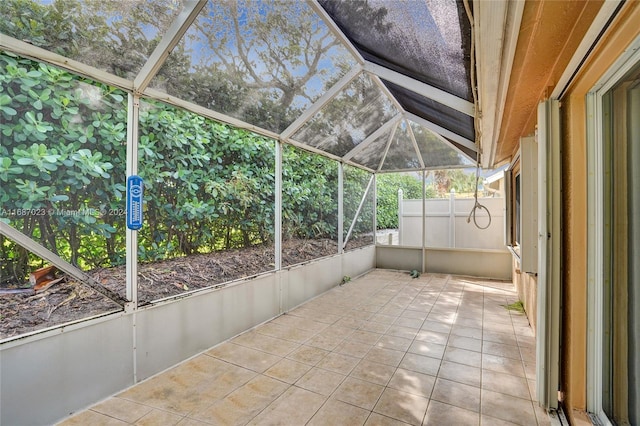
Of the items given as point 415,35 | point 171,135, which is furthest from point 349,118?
point 171,135

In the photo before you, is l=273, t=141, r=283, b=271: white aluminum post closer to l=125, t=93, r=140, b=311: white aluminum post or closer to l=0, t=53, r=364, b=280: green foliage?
l=0, t=53, r=364, b=280: green foliage

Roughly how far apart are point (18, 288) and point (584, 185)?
126 inches

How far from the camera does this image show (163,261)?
2564 mm

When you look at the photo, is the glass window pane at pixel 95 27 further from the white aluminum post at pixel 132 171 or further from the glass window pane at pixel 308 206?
the glass window pane at pixel 308 206

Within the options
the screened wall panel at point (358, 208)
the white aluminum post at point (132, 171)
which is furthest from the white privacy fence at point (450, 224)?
the white aluminum post at point (132, 171)

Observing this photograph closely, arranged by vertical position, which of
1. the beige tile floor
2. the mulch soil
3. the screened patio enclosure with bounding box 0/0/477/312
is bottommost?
the beige tile floor

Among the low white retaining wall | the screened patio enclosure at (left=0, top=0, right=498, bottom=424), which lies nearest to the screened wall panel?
the screened patio enclosure at (left=0, top=0, right=498, bottom=424)

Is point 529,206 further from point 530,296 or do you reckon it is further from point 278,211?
point 278,211

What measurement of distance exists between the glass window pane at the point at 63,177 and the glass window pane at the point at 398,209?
5287mm

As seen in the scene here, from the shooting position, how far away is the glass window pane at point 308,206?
3949 mm

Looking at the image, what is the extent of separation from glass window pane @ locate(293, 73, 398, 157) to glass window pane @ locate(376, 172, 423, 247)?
2.05 meters

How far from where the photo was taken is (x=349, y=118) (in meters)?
3.88

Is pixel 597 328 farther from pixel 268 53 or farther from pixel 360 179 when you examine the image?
pixel 360 179

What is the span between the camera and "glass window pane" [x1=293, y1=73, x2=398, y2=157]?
11.1ft
